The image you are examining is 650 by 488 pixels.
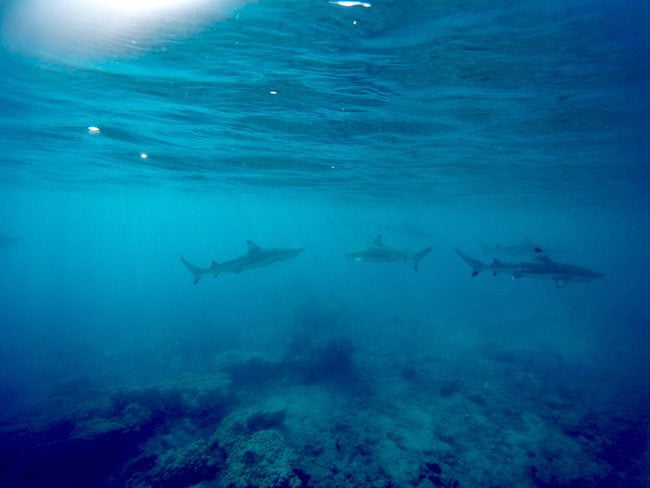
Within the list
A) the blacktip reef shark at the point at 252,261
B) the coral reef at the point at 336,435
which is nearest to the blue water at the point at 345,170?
the coral reef at the point at 336,435

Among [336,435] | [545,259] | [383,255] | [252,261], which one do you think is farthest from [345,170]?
[336,435]

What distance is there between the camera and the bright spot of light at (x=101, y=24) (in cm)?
772

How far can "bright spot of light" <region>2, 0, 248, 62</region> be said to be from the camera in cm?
772

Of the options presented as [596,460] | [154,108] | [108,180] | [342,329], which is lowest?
[342,329]

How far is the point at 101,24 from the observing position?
8.61 m

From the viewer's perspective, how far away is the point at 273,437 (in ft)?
31.6

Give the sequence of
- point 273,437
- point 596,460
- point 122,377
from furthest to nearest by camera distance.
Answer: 1. point 122,377
2. point 596,460
3. point 273,437

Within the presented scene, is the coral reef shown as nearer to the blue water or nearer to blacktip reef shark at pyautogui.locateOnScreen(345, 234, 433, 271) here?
the blue water

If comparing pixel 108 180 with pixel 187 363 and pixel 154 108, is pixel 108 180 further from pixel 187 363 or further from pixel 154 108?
pixel 154 108

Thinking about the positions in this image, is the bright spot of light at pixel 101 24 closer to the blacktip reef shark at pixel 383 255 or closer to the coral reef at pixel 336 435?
the coral reef at pixel 336 435

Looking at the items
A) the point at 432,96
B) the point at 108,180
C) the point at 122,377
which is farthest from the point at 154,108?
the point at 108,180

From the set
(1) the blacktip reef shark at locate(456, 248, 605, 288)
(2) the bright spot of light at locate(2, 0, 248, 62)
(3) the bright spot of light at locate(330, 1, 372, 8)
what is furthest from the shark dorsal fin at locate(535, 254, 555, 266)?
(2) the bright spot of light at locate(2, 0, 248, 62)

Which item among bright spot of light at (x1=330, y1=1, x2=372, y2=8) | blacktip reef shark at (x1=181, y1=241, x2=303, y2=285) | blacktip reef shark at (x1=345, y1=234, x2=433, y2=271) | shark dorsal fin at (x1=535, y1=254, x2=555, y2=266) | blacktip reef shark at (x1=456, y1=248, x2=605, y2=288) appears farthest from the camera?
blacktip reef shark at (x1=345, y1=234, x2=433, y2=271)

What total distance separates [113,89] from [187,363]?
16.8 m
